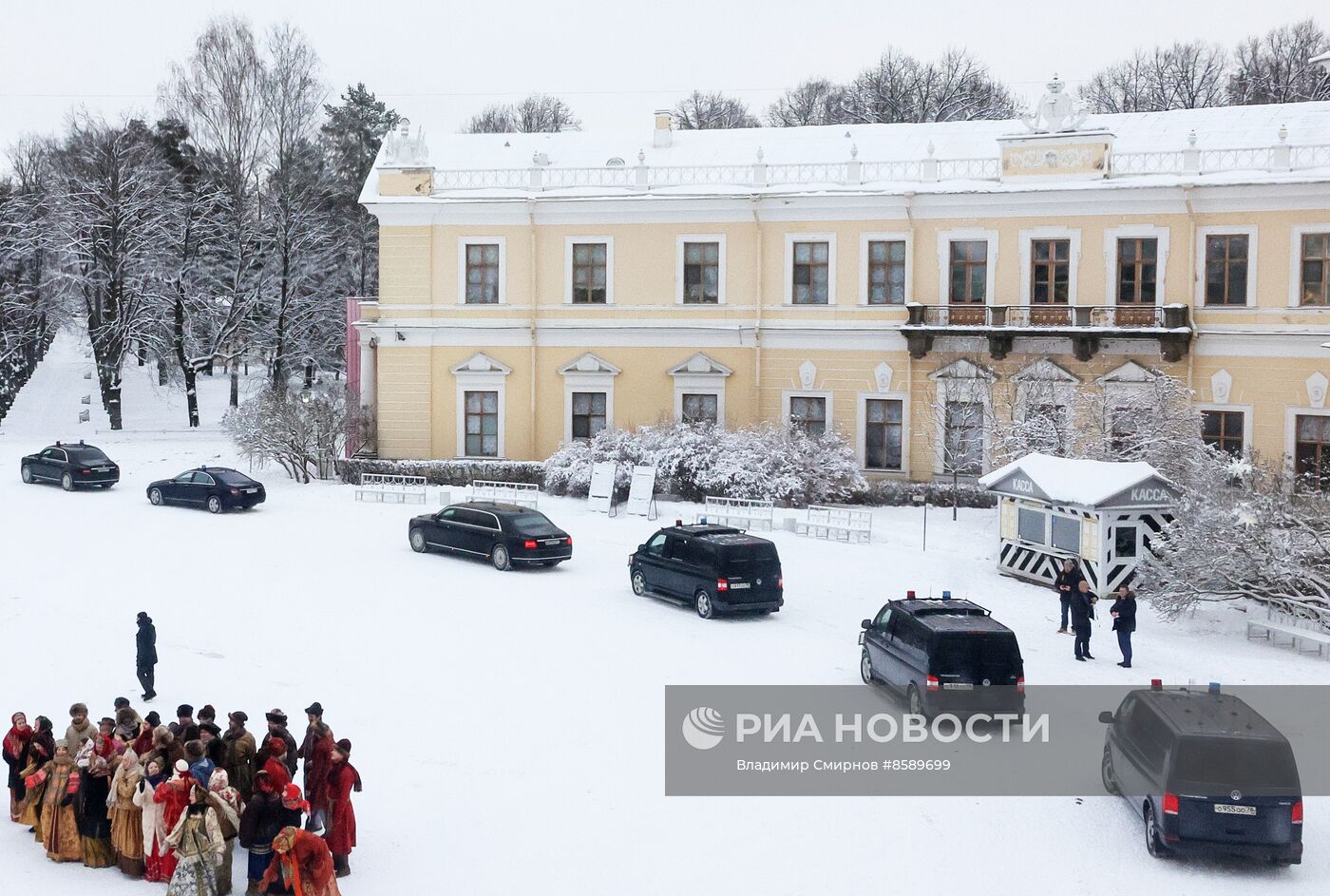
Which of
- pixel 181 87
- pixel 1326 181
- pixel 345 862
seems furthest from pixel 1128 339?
pixel 181 87

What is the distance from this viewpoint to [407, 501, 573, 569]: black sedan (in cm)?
2327

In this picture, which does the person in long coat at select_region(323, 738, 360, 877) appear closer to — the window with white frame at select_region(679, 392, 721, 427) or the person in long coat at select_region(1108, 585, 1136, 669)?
the person in long coat at select_region(1108, 585, 1136, 669)

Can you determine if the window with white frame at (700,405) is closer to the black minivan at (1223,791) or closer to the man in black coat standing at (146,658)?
the man in black coat standing at (146,658)

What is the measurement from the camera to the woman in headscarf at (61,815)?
38.5 ft

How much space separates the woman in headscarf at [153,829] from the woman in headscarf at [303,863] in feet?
4.80

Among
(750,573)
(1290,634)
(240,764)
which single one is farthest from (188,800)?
(1290,634)

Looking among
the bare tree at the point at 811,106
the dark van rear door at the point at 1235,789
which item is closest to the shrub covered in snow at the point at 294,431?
the dark van rear door at the point at 1235,789

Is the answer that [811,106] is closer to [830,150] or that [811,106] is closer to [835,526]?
[830,150]

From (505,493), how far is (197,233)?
24.9 metres

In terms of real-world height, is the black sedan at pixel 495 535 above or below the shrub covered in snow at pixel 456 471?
below

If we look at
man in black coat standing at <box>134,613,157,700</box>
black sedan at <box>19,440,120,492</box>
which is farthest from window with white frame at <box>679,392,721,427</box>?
man in black coat standing at <box>134,613,157,700</box>

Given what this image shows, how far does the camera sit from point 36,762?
12.2 m

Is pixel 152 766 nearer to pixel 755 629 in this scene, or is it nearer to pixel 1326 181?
pixel 755 629

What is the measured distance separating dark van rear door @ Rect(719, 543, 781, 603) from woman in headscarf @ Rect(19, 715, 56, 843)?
34.1 ft
